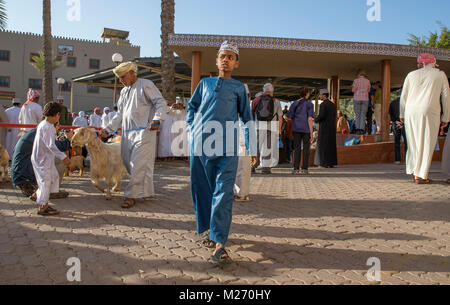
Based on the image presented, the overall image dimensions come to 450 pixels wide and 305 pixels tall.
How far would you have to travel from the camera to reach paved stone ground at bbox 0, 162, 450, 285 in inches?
120

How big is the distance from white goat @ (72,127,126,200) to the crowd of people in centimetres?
23

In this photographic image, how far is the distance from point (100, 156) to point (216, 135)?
3.11 m

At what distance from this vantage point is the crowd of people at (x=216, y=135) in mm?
3637

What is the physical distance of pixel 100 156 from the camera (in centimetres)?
607

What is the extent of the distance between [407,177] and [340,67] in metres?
6.31

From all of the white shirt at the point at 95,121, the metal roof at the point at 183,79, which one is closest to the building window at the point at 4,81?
the metal roof at the point at 183,79

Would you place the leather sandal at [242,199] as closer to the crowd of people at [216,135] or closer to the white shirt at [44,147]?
the crowd of people at [216,135]

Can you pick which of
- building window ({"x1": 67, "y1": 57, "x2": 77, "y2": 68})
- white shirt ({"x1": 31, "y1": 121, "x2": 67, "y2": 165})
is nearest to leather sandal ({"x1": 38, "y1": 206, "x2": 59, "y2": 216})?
white shirt ({"x1": 31, "y1": 121, "x2": 67, "y2": 165})

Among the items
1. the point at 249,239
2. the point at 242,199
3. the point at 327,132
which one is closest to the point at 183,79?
the point at 327,132

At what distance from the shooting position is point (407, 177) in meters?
8.60

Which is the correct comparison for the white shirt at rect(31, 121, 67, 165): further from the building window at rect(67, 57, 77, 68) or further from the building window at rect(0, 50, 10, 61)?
the building window at rect(67, 57, 77, 68)

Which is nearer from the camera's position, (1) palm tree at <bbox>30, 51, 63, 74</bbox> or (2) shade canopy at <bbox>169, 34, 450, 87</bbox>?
(2) shade canopy at <bbox>169, 34, 450, 87</bbox>

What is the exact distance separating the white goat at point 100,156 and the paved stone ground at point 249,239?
0.39 metres

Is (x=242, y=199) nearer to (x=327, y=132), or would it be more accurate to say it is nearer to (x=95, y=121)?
(x=327, y=132)
